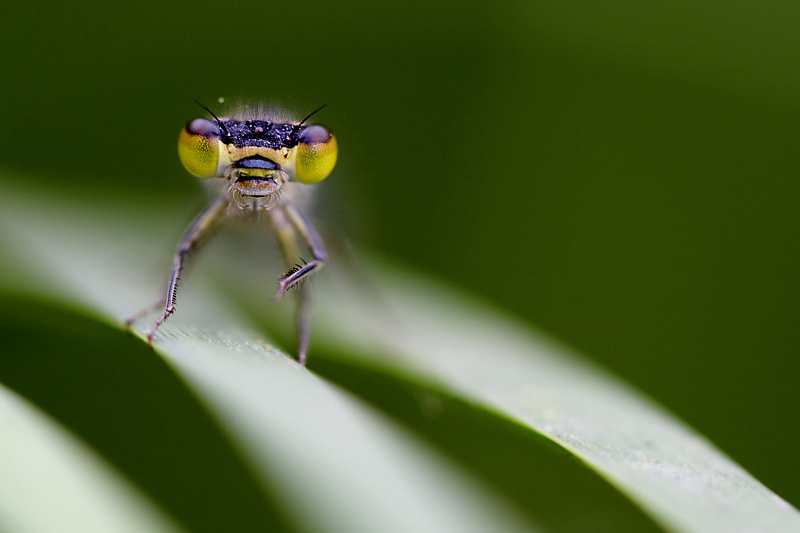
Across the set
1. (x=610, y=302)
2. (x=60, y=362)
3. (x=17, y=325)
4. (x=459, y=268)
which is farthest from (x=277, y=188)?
(x=610, y=302)

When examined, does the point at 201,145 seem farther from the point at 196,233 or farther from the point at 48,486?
the point at 48,486

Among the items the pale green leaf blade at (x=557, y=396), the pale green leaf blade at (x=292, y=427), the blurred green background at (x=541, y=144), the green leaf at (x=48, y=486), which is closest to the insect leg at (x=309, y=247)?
the pale green leaf blade at (x=292, y=427)

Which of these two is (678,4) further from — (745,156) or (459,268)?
(459,268)

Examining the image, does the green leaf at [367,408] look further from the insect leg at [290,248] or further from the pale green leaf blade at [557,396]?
the insect leg at [290,248]

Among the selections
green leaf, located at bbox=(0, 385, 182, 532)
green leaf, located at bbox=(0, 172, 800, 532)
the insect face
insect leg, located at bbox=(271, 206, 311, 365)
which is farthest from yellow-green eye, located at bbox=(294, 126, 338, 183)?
green leaf, located at bbox=(0, 385, 182, 532)

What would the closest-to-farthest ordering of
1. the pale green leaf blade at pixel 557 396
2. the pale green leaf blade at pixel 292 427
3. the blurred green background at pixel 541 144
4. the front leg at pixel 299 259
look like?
the pale green leaf blade at pixel 557 396
the pale green leaf blade at pixel 292 427
the front leg at pixel 299 259
the blurred green background at pixel 541 144

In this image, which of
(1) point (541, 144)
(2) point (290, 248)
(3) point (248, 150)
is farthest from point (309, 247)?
(1) point (541, 144)
